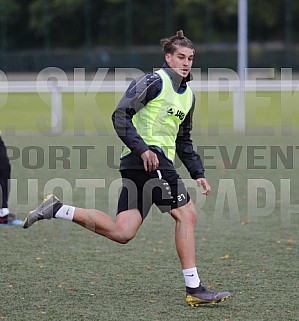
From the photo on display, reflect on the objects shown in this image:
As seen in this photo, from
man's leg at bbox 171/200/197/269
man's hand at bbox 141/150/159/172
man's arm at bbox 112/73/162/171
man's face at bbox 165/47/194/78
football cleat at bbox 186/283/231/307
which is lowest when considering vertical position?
football cleat at bbox 186/283/231/307

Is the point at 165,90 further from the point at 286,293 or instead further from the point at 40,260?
the point at 40,260

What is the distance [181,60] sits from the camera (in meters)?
5.77

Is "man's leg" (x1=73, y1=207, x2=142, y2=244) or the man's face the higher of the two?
the man's face

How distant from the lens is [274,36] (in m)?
30.8

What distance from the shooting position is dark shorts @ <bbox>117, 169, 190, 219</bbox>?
19.2ft

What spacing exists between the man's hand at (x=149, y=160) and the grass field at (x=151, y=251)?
928 millimetres

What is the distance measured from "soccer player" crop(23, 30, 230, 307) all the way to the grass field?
43 cm

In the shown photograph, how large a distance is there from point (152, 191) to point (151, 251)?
1.93 metres

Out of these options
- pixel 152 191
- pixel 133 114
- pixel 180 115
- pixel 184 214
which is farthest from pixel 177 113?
pixel 184 214

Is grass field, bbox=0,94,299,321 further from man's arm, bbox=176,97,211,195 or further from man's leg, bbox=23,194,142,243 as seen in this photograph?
man's arm, bbox=176,97,211,195

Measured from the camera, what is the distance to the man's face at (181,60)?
5746 millimetres

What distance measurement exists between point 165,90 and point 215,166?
302 inches

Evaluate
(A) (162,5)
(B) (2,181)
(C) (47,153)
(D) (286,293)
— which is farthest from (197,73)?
(D) (286,293)

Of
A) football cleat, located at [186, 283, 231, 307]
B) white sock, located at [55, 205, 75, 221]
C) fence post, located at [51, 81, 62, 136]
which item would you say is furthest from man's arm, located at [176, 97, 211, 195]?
fence post, located at [51, 81, 62, 136]
